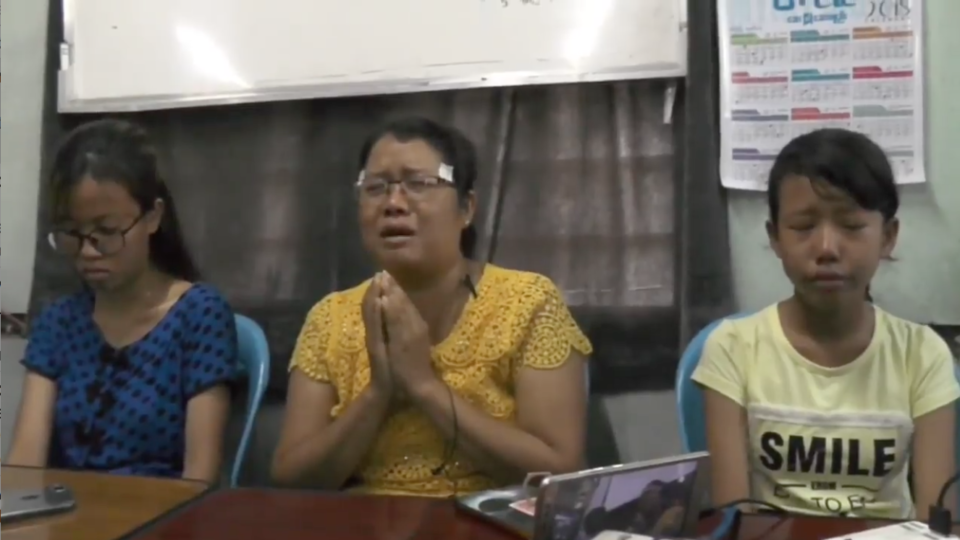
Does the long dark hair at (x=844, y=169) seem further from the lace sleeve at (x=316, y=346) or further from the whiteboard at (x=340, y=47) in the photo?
the lace sleeve at (x=316, y=346)

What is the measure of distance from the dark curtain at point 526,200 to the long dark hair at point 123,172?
381mm

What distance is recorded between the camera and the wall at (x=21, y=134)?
2254 millimetres

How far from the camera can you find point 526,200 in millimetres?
1983

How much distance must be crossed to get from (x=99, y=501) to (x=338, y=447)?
38 cm

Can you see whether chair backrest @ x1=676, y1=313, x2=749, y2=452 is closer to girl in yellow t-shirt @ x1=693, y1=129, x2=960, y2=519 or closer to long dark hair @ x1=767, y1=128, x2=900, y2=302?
girl in yellow t-shirt @ x1=693, y1=129, x2=960, y2=519

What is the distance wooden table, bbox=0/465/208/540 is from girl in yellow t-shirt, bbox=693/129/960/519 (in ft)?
2.29

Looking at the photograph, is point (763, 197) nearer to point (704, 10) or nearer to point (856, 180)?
point (704, 10)

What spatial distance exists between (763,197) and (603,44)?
1.42ft

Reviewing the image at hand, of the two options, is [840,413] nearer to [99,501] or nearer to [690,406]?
[690,406]

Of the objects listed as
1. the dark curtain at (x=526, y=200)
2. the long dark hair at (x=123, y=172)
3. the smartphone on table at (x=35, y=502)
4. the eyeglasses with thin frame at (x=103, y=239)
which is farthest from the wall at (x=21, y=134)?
the smartphone on table at (x=35, y=502)

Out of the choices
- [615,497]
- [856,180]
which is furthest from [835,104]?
[615,497]

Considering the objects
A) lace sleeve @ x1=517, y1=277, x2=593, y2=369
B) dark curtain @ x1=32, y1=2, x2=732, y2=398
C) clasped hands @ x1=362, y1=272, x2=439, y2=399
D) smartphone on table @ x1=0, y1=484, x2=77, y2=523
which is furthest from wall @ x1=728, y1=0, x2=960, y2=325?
smartphone on table @ x1=0, y1=484, x2=77, y2=523

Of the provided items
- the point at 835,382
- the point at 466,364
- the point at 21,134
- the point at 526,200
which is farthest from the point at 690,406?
the point at 21,134

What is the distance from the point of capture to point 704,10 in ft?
6.11
